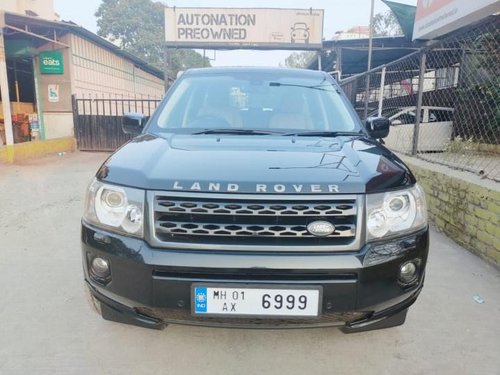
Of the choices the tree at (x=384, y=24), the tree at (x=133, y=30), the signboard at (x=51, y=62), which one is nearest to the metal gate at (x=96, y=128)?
the signboard at (x=51, y=62)

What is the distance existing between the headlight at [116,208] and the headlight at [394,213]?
42.5 inches

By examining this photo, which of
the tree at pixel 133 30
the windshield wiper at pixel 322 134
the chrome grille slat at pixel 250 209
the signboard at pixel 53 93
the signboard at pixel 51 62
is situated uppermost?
the tree at pixel 133 30

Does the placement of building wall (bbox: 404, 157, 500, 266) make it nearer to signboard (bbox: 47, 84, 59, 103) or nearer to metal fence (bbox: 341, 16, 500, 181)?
metal fence (bbox: 341, 16, 500, 181)

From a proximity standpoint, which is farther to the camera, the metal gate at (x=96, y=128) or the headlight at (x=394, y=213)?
the metal gate at (x=96, y=128)

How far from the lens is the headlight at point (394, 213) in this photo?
6.16ft

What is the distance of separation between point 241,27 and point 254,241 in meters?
15.6

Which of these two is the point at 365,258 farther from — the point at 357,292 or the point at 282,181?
the point at 282,181

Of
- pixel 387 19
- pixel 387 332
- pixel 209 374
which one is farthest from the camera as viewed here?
pixel 387 19

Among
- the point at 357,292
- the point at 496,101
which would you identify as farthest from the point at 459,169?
the point at 496,101

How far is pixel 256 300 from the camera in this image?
1.79m

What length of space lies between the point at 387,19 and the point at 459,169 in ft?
160

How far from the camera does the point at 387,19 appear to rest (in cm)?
4681

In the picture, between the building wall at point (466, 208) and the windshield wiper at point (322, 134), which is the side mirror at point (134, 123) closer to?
the windshield wiper at point (322, 134)

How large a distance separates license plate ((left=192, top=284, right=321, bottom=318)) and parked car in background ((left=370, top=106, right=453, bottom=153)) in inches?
293
